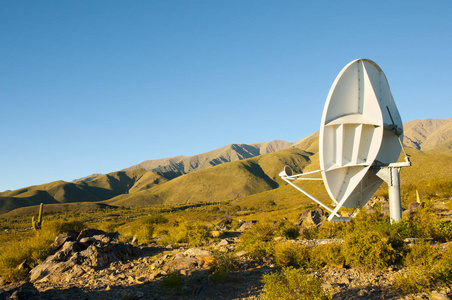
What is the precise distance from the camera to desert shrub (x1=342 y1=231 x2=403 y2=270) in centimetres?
1054

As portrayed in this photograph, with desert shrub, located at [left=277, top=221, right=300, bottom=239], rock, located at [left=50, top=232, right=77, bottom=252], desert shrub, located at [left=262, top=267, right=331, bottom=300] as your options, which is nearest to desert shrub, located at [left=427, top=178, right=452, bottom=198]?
desert shrub, located at [left=277, top=221, right=300, bottom=239]

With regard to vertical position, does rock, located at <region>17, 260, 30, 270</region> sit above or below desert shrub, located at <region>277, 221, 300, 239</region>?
above

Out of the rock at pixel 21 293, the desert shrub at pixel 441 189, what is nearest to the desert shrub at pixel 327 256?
the rock at pixel 21 293

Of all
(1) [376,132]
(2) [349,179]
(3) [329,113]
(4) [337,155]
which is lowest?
(2) [349,179]

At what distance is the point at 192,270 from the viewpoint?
40.6 feet

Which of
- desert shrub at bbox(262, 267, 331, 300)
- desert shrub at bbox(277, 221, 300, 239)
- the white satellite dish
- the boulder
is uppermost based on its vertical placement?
the white satellite dish

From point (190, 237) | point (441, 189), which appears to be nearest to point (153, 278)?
point (190, 237)

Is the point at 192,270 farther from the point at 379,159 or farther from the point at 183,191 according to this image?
the point at 183,191

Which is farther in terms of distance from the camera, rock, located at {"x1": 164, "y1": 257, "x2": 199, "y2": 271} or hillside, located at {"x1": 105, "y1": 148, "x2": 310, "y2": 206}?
hillside, located at {"x1": 105, "y1": 148, "x2": 310, "y2": 206}

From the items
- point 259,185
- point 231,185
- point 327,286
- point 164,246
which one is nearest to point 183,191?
point 231,185

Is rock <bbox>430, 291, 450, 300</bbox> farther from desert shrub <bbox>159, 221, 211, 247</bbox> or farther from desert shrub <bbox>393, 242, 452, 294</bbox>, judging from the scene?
desert shrub <bbox>159, 221, 211, 247</bbox>

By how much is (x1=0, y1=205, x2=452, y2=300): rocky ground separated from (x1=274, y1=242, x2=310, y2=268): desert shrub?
0.43 meters

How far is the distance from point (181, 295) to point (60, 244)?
9.70m

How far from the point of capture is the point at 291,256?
12.5 m
